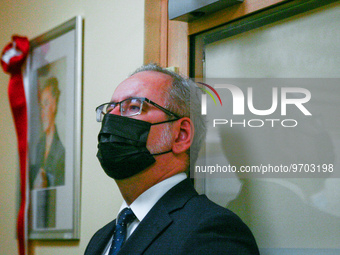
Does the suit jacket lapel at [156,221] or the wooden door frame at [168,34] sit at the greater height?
the wooden door frame at [168,34]

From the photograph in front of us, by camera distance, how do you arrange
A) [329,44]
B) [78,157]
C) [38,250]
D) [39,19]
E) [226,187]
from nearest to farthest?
[329,44], [226,187], [78,157], [38,250], [39,19]

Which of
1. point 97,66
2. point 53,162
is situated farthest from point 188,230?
point 53,162

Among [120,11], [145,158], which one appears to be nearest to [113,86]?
[120,11]

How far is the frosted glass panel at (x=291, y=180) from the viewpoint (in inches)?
43.1

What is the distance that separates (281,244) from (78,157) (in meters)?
0.93

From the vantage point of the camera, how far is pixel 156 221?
107 centimetres

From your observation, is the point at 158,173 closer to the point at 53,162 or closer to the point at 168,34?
the point at 168,34

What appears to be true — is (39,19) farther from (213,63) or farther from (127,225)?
(127,225)

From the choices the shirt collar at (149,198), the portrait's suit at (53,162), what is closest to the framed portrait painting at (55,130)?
the portrait's suit at (53,162)

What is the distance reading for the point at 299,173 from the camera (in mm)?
1162

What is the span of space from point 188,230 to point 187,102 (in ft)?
1.43

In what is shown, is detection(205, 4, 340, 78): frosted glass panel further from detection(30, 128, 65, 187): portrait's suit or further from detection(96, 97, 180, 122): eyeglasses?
detection(30, 128, 65, 187): portrait's suit

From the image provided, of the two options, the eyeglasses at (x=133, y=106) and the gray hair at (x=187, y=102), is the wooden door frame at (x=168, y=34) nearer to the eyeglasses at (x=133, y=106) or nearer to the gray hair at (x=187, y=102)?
the gray hair at (x=187, y=102)

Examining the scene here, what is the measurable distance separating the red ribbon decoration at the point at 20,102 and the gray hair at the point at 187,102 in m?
1.00
